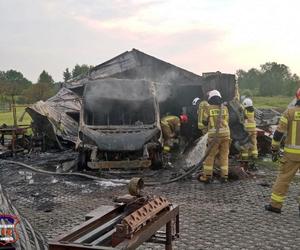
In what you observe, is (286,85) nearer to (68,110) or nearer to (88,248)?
(68,110)

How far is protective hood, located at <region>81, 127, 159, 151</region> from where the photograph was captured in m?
8.60

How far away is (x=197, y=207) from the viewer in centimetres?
650

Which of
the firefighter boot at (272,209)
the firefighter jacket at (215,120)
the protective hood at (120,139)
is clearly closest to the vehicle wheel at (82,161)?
the protective hood at (120,139)

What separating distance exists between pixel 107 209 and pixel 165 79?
34.7 feet

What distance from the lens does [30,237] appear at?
9.02ft

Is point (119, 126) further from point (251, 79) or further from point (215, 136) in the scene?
point (251, 79)

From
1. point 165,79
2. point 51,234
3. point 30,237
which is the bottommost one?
point 51,234

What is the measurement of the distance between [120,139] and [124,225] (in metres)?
6.27

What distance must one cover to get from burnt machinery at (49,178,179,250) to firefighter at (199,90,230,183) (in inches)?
184

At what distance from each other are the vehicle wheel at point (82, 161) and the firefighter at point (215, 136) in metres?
2.51

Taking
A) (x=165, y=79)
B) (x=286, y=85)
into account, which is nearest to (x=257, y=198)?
(x=165, y=79)

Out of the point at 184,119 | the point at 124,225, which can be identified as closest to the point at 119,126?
the point at 184,119

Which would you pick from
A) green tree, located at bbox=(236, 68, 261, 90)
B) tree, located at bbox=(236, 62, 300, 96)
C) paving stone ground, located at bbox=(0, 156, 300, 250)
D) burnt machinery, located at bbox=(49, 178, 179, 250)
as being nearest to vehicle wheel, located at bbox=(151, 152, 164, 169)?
paving stone ground, located at bbox=(0, 156, 300, 250)

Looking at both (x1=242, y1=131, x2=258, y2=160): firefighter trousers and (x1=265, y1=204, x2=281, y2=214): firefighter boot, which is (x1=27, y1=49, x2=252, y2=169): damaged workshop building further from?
(x1=265, y1=204, x2=281, y2=214): firefighter boot
